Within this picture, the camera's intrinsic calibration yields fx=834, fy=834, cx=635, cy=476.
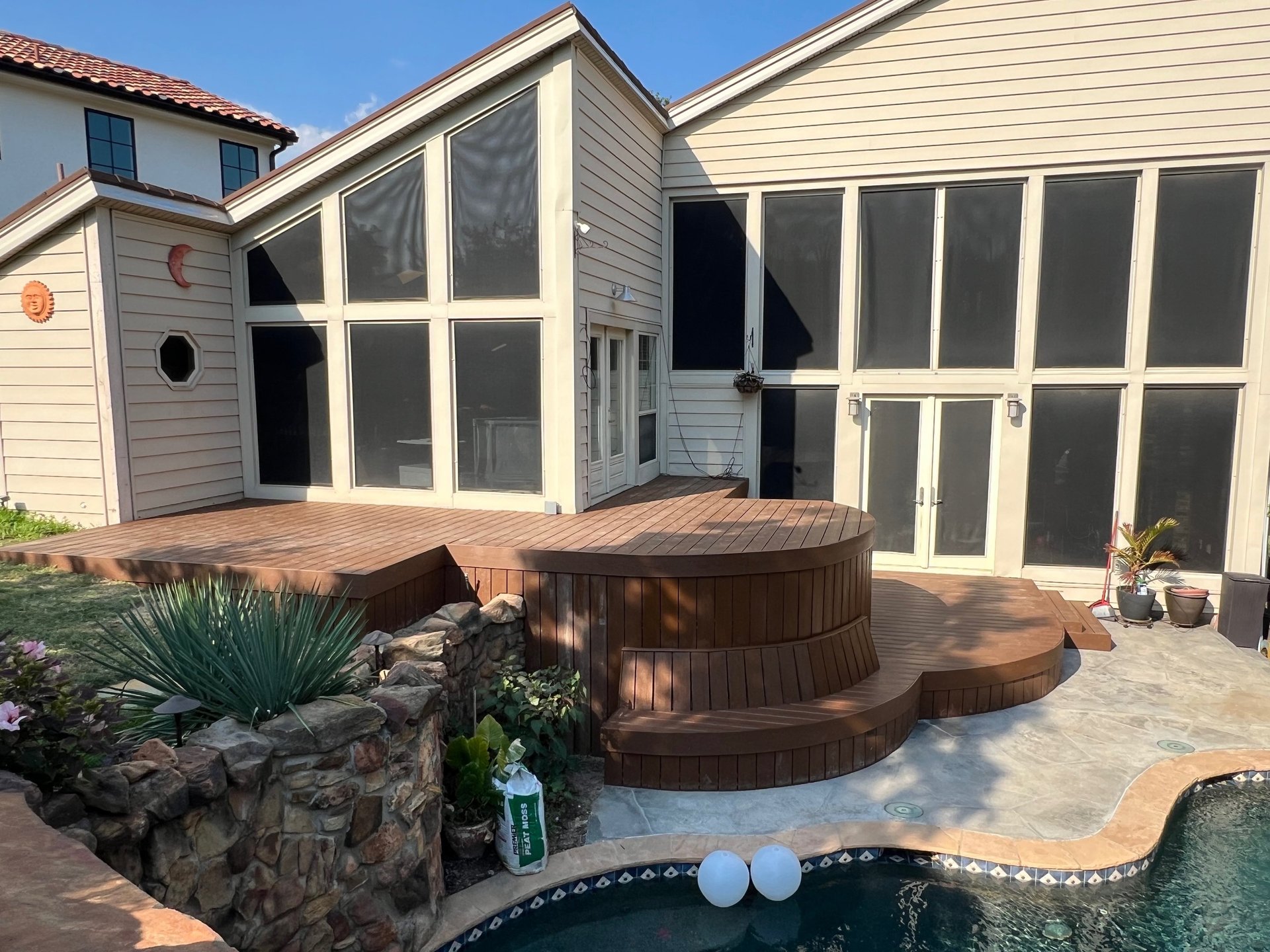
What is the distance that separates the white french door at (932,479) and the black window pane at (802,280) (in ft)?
2.98

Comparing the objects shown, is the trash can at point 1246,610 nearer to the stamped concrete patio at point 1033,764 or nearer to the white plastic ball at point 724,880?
the stamped concrete patio at point 1033,764

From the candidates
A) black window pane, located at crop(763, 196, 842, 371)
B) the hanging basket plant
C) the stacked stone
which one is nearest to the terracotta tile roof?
black window pane, located at crop(763, 196, 842, 371)

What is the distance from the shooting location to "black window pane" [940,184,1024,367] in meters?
8.51

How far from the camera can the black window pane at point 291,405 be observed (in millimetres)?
7715

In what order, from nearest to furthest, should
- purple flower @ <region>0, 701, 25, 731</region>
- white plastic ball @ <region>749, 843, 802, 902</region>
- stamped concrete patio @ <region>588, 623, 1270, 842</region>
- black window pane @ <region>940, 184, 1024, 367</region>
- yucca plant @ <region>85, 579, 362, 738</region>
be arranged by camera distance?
purple flower @ <region>0, 701, 25, 731</region>, yucca plant @ <region>85, 579, 362, 738</region>, white plastic ball @ <region>749, 843, 802, 902</region>, stamped concrete patio @ <region>588, 623, 1270, 842</region>, black window pane @ <region>940, 184, 1024, 367</region>

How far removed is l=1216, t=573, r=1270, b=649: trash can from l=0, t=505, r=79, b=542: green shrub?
10256 millimetres

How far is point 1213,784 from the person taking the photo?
5266 millimetres

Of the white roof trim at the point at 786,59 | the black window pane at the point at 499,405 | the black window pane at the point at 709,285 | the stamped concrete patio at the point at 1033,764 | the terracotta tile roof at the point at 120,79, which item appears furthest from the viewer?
the terracotta tile roof at the point at 120,79

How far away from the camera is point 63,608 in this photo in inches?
195

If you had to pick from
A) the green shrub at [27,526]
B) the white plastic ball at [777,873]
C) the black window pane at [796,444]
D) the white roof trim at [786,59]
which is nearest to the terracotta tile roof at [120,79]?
the green shrub at [27,526]

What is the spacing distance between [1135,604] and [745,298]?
5.02 metres

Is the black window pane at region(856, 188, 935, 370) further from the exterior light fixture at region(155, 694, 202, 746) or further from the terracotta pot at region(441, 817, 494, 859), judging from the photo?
the exterior light fixture at region(155, 694, 202, 746)

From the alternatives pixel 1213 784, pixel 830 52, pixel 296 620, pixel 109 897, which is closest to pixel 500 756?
pixel 296 620

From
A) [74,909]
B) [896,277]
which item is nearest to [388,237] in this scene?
[896,277]
